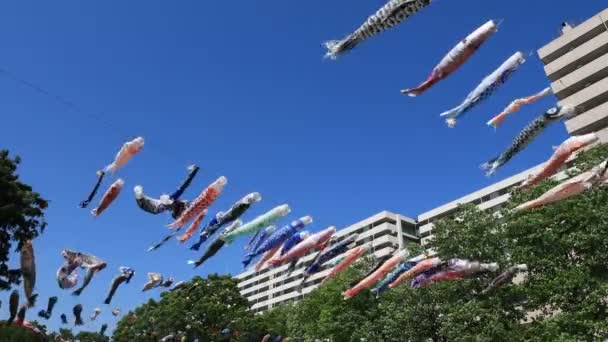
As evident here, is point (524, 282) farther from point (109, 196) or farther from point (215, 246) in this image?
point (109, 196)

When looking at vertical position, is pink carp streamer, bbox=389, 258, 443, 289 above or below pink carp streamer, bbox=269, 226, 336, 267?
below

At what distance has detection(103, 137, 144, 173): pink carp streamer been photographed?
14.1m

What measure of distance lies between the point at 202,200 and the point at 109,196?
106 inches

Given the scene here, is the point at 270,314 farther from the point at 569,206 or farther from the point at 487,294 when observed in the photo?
the point at 569,206

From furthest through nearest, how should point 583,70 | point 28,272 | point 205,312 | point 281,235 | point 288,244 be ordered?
point 583,70 → point 205,312 → point 28,272 → point 288,244 → point 281,235

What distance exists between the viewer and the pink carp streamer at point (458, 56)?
9250 mm

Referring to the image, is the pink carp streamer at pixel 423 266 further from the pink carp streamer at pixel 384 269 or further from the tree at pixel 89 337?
the tree at pixel 89 337

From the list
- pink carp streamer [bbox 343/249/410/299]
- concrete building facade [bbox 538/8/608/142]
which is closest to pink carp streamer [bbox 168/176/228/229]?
pink carp streamer [bbox 343/249/410/299]

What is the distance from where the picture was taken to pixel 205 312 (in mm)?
41906

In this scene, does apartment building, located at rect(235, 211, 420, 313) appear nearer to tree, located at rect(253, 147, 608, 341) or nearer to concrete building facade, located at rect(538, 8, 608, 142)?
concrete building facade, located at rect(538, 8, 608, 142)

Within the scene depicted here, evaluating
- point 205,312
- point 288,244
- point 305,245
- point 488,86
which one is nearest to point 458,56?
point 488,86

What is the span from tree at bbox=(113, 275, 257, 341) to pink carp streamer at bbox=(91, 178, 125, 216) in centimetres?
2755

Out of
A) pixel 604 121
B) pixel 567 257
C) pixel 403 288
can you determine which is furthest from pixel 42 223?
pixel 604 121

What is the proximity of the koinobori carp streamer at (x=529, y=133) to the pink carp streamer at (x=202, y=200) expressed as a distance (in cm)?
726
